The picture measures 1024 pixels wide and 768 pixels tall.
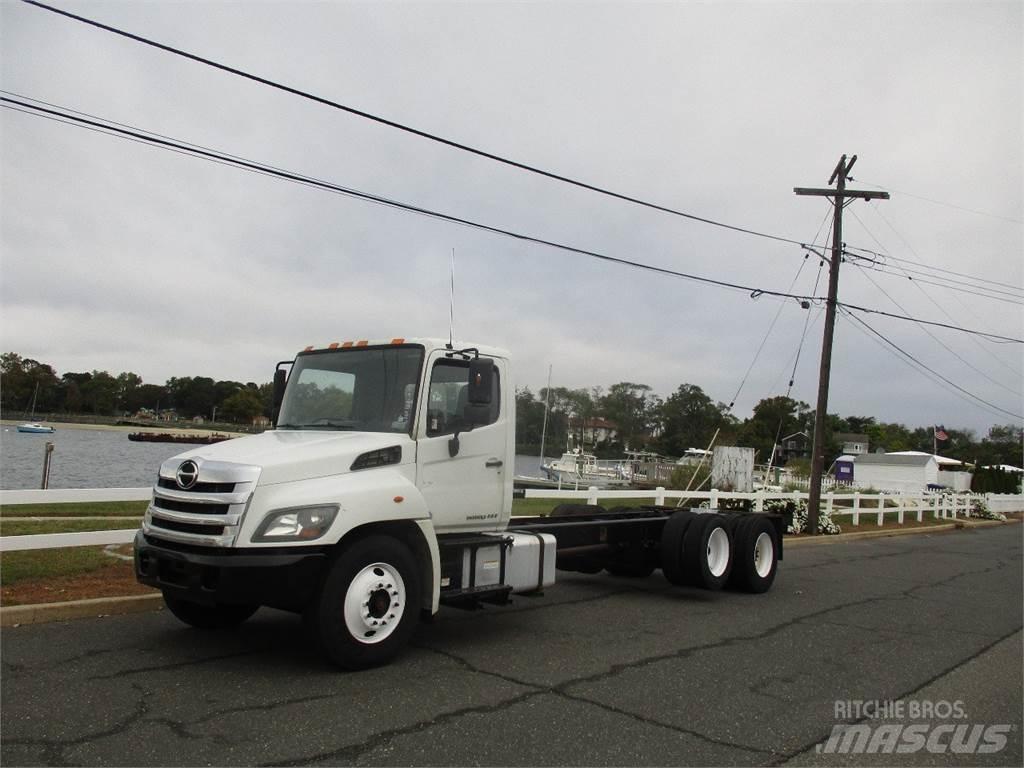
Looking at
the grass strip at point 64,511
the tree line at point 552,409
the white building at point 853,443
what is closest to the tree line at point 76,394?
the tree line at point 552,409

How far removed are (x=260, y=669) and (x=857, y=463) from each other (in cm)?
6896

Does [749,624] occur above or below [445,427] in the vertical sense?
below

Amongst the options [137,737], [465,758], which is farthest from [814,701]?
[137,737]

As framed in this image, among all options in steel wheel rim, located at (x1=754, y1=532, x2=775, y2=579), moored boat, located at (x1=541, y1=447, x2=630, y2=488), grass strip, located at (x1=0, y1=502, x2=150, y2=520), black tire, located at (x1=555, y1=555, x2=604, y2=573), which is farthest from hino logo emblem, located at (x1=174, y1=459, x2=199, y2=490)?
moored boat, located at (x1=541, y1=447, x2=630, y2=488)

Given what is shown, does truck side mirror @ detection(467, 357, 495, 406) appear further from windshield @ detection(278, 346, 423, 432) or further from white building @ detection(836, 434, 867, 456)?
white building @ detection(836, 434, 867, 456)

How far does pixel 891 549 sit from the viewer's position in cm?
1834

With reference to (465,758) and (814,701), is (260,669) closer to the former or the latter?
(465,758)

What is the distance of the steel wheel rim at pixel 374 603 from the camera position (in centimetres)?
593

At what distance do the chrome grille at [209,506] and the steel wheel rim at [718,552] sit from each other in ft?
21.7

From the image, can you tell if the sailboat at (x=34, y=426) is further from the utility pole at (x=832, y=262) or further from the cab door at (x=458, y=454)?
the cab door at (x=458, y=454)

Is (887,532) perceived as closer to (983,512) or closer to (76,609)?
(983,512)

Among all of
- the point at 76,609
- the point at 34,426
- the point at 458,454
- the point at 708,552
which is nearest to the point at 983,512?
the point at 708,552

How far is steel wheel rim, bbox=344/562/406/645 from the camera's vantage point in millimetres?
5930

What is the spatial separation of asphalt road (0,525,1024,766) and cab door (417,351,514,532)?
1.17 meters
